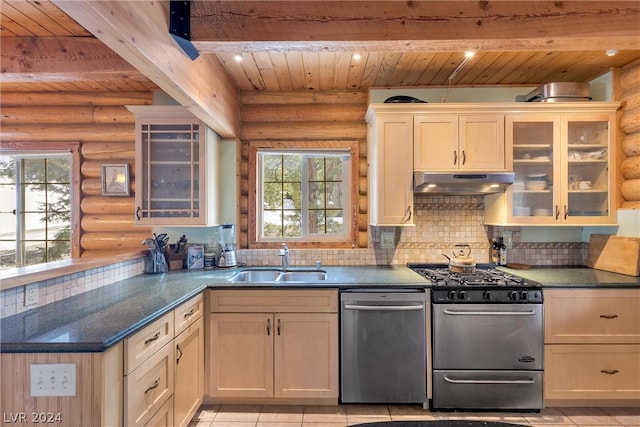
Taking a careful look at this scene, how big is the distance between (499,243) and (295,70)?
7.82 feet

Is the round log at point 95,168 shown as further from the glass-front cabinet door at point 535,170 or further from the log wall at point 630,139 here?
the log wall at point 630,139

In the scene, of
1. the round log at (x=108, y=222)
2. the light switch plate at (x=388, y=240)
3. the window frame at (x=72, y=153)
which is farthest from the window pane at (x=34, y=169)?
the light switch plate at (x=388, y=240)

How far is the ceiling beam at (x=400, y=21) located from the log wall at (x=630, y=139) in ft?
3.99

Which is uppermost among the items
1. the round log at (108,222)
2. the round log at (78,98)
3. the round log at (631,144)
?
the round log at (78,98)

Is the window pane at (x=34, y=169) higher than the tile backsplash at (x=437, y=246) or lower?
higher

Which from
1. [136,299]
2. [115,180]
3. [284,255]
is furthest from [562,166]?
[115,180]

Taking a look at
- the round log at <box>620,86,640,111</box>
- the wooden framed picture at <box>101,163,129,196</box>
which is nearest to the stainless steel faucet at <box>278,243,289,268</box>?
the wooden framed picture at <box>101,163,129,196</box>

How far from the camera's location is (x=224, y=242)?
10.0 feet

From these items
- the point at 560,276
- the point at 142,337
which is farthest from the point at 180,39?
the point at 560,276

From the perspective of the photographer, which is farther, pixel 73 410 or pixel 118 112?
pixel 118 112

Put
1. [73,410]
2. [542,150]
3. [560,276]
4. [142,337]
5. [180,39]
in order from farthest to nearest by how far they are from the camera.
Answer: [542,150], [560,276], [180,39], [142,337], [73,410]

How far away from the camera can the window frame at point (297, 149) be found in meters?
3.11

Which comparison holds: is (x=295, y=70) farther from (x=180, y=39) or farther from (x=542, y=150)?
(x=542, y=150)

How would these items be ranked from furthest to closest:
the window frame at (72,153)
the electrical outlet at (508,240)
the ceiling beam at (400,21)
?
the window frame at (72,153), the electrical outlet at (508,240), the ceiling beam at (400,21)
